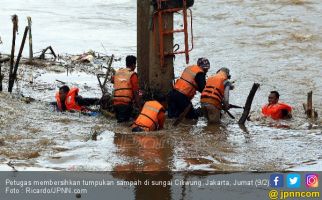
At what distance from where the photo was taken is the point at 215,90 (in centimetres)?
1251

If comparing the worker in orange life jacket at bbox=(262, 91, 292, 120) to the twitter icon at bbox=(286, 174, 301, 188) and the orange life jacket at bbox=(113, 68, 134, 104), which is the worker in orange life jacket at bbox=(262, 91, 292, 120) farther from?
the twitter icon at bbox=(286, 174, 301, 188)

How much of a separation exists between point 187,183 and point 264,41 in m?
15.9

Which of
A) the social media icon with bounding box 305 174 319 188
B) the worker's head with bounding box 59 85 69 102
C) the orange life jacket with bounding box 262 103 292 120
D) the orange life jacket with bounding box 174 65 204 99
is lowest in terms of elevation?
the social media icon with bounding box 305 174 319 188

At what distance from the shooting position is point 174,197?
26.5 ft

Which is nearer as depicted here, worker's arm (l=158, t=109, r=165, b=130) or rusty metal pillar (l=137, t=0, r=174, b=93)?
worker's arm (l=158, t=109, r=165, b=130)

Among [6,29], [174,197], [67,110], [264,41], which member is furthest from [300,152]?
[6,29]

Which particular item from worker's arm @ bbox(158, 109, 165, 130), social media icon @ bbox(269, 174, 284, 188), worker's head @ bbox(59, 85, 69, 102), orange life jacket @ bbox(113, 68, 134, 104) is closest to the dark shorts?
orange life jacket @ bbox(113, 68, 134, 104)

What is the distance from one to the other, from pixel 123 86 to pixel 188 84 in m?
1.21

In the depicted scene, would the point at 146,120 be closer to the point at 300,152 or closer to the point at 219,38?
the point at 300,152

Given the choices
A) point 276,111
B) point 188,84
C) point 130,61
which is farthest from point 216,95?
point 130,61

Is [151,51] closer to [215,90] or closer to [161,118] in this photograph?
[215,90]

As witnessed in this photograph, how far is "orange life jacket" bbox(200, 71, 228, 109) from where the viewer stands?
12.5 meters

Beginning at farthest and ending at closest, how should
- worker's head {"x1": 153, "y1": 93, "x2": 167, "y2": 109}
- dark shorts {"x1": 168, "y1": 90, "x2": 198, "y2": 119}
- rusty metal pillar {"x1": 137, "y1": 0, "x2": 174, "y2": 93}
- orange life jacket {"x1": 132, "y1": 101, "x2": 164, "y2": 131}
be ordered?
worker's head {"x1": 153, "y1": 93, "x2": 167, "y2": 109} < rusty metal pillar {"x1": 137, "y1": 0, "x2": 174, "y2": 93} < dark shorts {"x1": 168, "y1": 90, "x2": 198, "y2": 119} < orange life jacket {"x1": 132, "y1": 101, "x2": 164, "y2": 131}

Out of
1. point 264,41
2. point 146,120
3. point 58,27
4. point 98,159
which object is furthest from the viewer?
point 58,27
